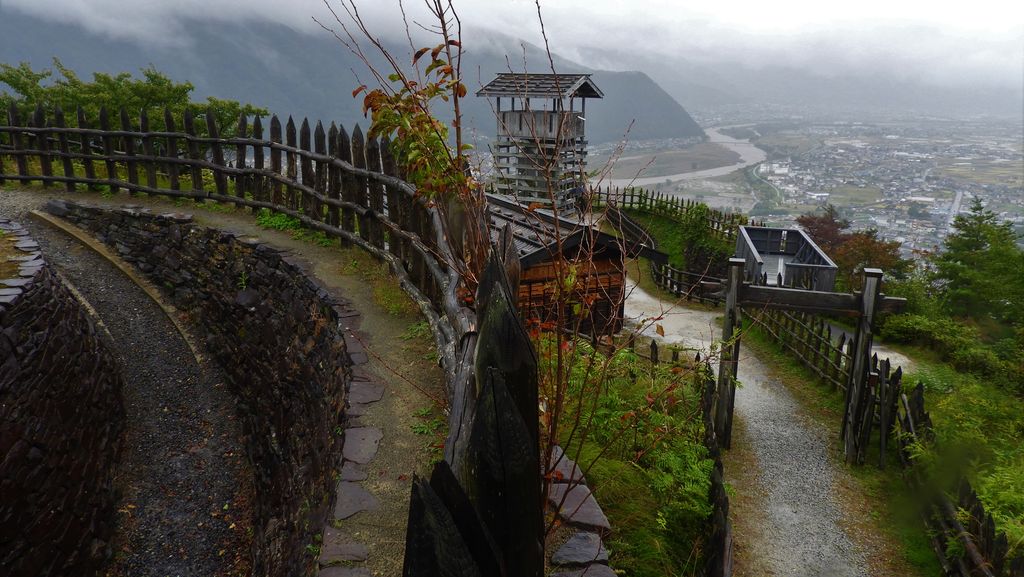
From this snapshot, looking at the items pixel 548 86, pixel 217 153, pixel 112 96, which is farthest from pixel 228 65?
pixel 217 153

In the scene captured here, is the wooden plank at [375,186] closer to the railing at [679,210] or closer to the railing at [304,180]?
the railing at [304,180]

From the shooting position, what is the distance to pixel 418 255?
7.19 m

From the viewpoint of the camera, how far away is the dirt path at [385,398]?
361cm

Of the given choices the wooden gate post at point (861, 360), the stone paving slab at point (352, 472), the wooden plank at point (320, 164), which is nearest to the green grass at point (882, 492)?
the wooden gate post at point (861, 360)

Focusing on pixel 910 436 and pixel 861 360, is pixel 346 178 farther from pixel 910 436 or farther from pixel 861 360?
pixel 910 436

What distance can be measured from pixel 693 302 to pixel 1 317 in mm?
16286

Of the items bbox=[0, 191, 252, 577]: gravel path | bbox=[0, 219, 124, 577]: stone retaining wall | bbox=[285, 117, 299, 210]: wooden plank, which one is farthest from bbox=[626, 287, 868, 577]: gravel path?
bbox=[285, 117, 299, 210]: wooden plank

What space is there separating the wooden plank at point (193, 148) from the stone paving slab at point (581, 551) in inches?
425

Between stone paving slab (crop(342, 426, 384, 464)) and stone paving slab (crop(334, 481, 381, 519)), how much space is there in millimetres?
291

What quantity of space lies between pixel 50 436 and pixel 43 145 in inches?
378

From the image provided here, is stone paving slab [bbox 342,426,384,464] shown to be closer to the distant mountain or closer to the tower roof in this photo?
the tower roof

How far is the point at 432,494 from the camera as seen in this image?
147 cm

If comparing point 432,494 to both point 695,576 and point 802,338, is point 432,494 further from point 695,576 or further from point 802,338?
point 802,338

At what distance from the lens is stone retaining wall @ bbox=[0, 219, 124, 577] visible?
538cm
